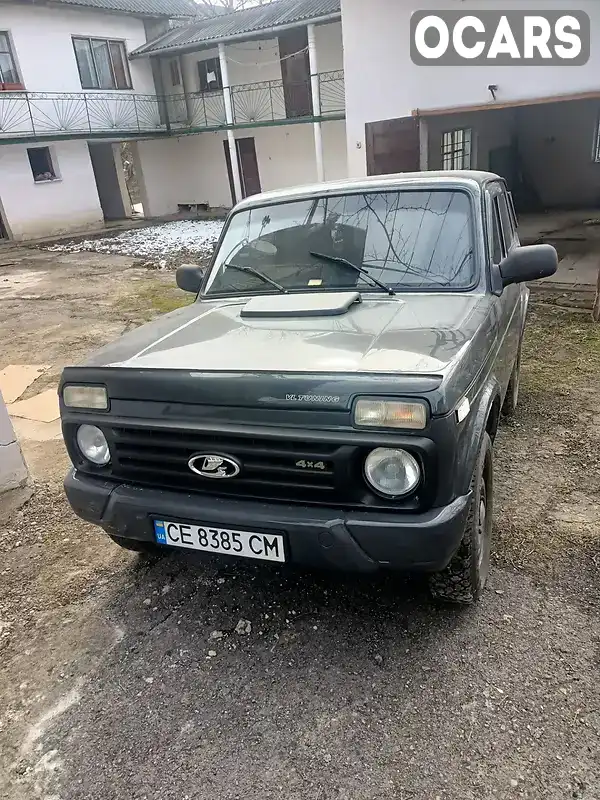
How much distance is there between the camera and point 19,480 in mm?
4051

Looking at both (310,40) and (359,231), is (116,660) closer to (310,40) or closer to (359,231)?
(359,231)

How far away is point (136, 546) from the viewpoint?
317 cm

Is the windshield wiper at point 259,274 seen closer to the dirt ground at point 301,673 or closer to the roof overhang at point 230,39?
the dirt ground at point 301,673

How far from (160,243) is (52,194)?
6530 millimetres

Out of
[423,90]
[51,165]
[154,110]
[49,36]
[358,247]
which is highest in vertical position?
[49,36]

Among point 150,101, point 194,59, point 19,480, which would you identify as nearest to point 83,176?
point 150,101

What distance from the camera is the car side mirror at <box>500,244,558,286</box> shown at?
3.09 meters

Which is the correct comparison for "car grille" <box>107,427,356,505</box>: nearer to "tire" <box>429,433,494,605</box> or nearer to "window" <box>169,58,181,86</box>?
"tire" <box>429,433,494,605</box>

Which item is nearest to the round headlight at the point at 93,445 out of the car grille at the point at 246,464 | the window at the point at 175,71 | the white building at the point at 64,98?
the car grille at the point at 246,464

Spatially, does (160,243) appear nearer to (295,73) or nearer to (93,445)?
(295,73)

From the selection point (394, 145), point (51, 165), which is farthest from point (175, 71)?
point (394, 145)

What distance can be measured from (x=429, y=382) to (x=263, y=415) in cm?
62

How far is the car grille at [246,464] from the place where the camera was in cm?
223

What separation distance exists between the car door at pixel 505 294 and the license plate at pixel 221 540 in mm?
1574
